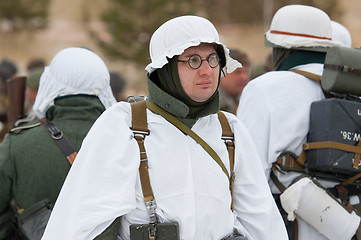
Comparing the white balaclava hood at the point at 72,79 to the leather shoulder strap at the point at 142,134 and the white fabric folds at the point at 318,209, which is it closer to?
the leather shoulder strap at the point at 142,134

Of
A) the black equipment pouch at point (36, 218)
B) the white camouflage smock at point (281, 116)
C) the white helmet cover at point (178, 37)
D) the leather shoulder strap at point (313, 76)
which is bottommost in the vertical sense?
the black equipment pouch at point (36, 218)

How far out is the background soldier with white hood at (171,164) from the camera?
99.9 inches

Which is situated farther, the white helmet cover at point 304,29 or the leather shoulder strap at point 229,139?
the white helmet cover at point 304,29

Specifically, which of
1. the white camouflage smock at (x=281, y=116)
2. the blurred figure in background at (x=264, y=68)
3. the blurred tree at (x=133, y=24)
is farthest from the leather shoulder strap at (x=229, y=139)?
the blurred tree at (x=133, y=24)

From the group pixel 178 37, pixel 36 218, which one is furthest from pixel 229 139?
pixel 36 218

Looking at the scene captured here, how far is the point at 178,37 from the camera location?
2684 mm

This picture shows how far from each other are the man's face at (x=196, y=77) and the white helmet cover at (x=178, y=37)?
5cm

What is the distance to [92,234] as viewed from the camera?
252cm

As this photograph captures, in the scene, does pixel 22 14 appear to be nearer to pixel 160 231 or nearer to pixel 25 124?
pixel 25 124

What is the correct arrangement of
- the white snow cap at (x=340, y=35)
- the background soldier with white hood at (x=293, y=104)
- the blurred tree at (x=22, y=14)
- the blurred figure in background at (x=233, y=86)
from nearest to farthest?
the background soldier with white hood at (x=293, y=104)
the white snow cap at (x=340, y=35)
the blurred figure in background at (x=233, y=86)
the blurred tree at (x=22, y=14)

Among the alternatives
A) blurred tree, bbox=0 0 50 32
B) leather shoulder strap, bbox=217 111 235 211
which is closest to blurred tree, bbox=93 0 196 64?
blurred tree, bbox=0 0 50 32

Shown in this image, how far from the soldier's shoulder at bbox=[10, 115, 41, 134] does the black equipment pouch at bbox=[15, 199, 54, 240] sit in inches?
19.2

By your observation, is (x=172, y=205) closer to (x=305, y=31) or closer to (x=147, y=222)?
(x=147, y=222)

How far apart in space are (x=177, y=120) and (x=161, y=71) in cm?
24
